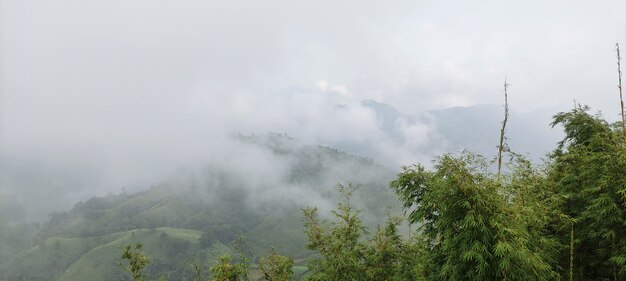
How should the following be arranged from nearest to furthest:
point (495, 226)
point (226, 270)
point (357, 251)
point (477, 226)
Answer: point (477, 226)
point (495, 226)
point (226, 270)
point (357, 251)

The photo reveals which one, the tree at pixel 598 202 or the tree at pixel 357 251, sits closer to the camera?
the tree at pixel 598 202

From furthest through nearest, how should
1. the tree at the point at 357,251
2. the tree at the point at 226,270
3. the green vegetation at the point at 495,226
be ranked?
the tree at the point at 357,251, the tree at the point at 226,270, the green vegetation at the point at 495,226

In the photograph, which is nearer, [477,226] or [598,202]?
[477,226]

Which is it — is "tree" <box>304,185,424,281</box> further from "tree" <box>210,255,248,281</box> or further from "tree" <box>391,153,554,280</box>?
"tree" <box>391,153,554,280</box>

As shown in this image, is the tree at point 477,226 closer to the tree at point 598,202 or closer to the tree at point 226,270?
the tree at point 598,202

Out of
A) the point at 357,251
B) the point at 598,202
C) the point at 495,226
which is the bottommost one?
the point at 357,251

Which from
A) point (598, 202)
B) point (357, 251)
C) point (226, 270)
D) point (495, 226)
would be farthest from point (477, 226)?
point (226, 270)

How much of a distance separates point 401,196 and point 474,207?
13.7ft

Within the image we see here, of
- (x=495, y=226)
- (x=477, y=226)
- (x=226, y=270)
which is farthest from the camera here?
(x=226, y=270)

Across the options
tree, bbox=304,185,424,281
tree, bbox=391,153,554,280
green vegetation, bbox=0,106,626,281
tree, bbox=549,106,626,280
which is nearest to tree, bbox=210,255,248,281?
green vegetation, bbox=0,106,626,281

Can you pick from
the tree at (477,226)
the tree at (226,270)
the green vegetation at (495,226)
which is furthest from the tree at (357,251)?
the tree at (477,226)

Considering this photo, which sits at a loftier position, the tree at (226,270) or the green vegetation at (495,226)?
the green vegetation at (495,226)

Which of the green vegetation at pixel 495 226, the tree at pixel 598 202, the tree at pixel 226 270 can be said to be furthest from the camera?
the tree at pixel 226 270

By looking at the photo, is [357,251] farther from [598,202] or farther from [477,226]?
[598,202]
